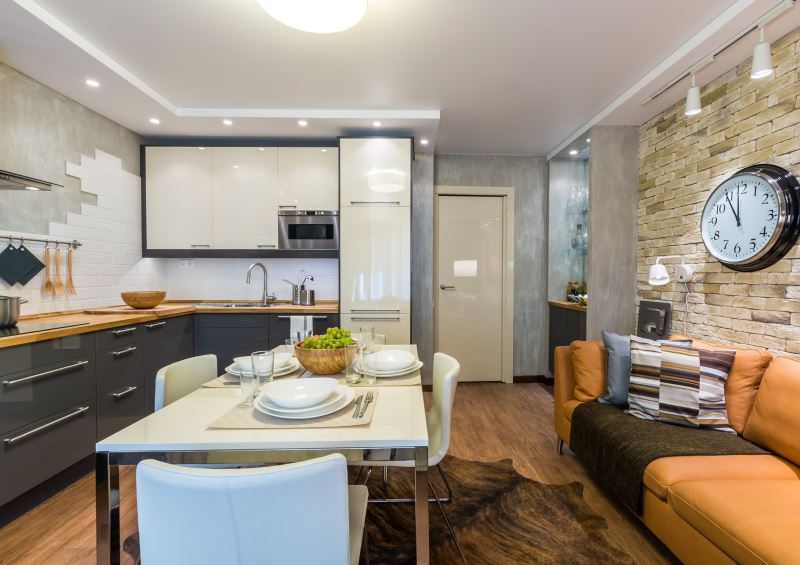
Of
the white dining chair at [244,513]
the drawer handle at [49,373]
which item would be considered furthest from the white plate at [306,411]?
the drawer handle at [49,373]

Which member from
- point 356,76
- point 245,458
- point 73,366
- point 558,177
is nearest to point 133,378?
point 73,366

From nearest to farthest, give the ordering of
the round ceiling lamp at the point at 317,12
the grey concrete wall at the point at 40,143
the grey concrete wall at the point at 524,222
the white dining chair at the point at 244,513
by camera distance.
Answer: the white dining chair at the point at 244,513 < the round ceiling lamp at the point at 317,12 < the grey concrete wall at the point at 40,143 < the grey concrete wall at the point at 524,222

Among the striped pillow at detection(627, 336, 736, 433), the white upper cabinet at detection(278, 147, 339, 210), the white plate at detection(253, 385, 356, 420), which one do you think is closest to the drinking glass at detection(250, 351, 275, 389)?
the white plate at detection(253, 385, 356, 420)

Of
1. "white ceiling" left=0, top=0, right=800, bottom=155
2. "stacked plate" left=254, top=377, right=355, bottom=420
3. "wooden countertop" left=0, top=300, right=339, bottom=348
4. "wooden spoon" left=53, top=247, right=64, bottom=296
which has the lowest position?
"stacked plate" left=254, top=377, right=355, bottom=420

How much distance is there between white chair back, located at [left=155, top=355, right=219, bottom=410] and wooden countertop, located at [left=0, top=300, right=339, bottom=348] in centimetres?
92

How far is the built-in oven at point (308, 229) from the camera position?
11.7ft

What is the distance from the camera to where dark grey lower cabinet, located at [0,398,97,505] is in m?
1.85

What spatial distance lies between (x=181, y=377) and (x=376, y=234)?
6.82 ft

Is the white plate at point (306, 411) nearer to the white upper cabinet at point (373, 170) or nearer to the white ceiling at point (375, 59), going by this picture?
the white ceiling at point (375, 59)

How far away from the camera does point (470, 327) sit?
4.37 m

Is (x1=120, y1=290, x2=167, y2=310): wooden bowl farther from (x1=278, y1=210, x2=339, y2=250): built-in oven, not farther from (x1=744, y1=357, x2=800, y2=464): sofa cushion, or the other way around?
(x1=744, y1=357, x2=800, y2=464): sofa cushion

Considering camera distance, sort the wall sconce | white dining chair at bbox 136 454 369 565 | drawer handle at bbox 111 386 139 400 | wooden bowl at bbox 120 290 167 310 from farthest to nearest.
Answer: wooden bowl at bbox 120 290 167 310 < the wall sconce < drawer handle at bbox 111 386 139 400 < white dining chair at bbox 136 454 369 565

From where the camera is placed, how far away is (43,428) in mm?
1997

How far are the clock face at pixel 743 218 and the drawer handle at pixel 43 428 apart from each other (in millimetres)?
3875
